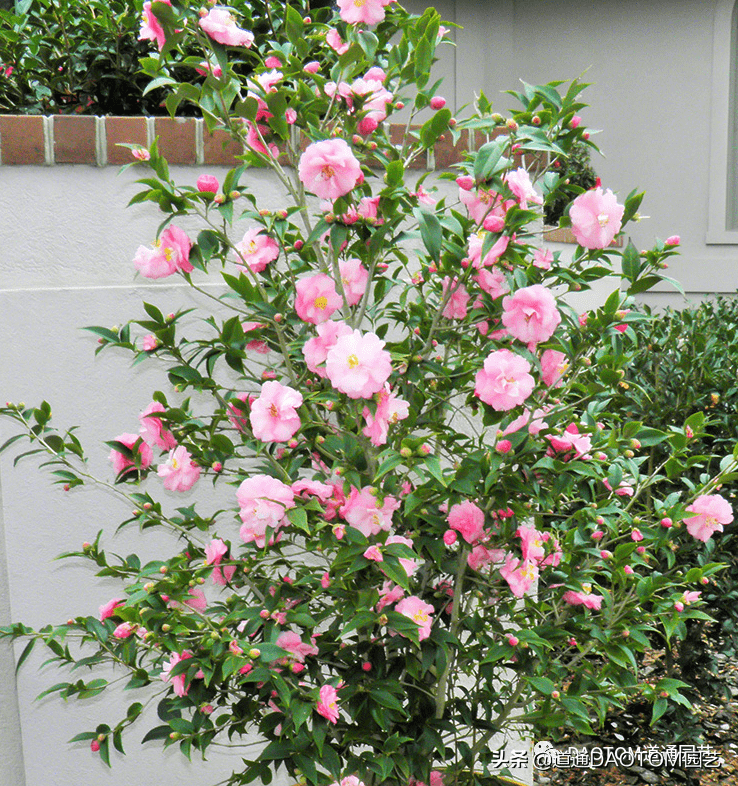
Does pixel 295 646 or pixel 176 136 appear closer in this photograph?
pixel 295 646

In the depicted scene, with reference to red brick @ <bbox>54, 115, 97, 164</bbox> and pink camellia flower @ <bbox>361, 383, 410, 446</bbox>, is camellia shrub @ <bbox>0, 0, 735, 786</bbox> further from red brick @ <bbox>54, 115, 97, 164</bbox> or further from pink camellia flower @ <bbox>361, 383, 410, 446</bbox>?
red brick @ <bbox>54, 115, 97, 164</bbox>

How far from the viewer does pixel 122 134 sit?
2.07m

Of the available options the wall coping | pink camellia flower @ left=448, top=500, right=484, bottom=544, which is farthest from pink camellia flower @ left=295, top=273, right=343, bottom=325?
the wall coping

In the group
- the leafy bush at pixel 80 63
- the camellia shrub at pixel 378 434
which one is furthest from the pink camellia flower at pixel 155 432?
the leafy bush at pixel 80 63

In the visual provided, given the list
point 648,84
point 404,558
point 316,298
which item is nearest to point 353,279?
point 316,298

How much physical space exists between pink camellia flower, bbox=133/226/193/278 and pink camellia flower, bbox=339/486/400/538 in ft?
1.71

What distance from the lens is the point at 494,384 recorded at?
139cm

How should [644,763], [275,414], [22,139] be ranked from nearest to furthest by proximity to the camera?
[275,414]
[22,139]
[644,763]

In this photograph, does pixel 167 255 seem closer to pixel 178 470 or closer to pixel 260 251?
pixel 260 251

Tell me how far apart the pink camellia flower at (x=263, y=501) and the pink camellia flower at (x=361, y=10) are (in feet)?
2.68

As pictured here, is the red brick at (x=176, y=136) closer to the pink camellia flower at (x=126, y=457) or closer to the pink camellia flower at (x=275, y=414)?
the pink camellia flower at (x=126, y=457)

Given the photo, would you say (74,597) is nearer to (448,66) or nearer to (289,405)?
(289,405)

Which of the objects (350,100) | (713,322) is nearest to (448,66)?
(713,322)

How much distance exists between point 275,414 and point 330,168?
0.42 m
